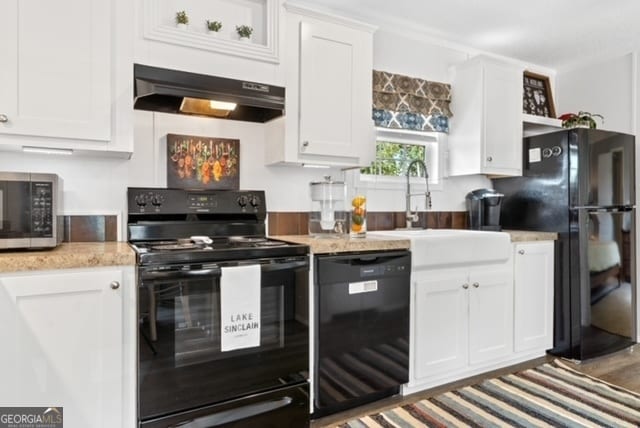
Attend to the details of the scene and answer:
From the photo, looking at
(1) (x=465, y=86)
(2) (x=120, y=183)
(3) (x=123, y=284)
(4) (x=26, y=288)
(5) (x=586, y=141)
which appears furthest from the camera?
(1) (x=465, y=86)

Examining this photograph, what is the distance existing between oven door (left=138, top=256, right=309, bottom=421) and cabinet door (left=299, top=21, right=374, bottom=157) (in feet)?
2.70

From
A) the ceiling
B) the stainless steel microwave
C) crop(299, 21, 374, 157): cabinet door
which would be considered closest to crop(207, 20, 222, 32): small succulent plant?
crop(299, 21, 374, 157): cabinet door

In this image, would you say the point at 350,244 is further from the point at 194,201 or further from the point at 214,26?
the point at 214,26

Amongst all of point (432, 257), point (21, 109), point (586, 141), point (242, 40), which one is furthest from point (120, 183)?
point (586, 141)

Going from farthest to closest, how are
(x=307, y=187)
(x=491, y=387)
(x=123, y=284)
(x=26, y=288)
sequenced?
(x=307, y=187), (x=491, y=387), (x=123, y=284), (x=26, y=288)

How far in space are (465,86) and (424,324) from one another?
1907 mm

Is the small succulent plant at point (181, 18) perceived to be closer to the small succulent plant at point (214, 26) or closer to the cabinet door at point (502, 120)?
the small succulent plant at point (214, 26)

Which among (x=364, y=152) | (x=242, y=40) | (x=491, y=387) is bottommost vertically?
(x=491, y=387)

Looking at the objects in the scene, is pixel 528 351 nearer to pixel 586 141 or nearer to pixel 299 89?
pixel 586 141

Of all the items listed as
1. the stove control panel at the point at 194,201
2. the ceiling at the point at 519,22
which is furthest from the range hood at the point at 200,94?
the ceiling at the point at 519,22

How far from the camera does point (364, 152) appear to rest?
8.37 feet

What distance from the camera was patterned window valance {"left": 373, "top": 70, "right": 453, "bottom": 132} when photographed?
116 inches

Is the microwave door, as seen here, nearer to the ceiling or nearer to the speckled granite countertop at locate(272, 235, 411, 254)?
the speckled granite countertop at locate(272, 235, 411, 254)
